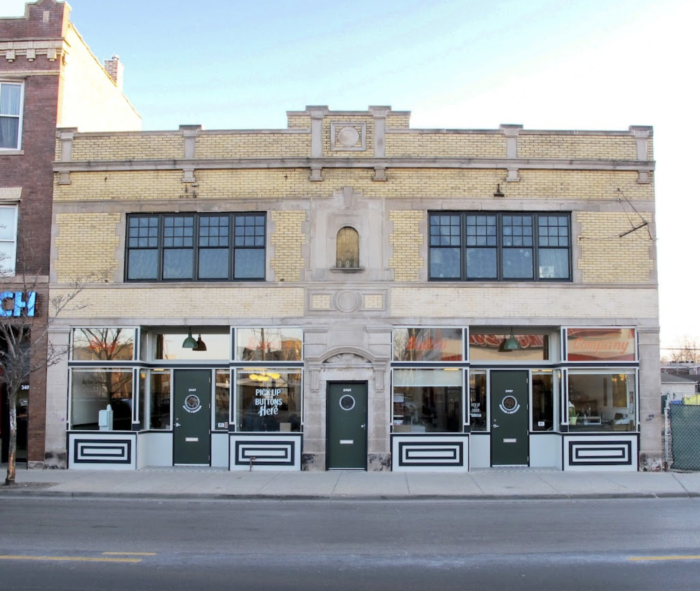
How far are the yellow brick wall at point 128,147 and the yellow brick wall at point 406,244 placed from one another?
18.7 feet

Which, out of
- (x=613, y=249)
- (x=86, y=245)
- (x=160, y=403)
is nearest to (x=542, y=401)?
(x=613, y=249)

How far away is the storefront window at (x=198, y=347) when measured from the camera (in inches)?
727

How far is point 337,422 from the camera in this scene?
57.9 ft

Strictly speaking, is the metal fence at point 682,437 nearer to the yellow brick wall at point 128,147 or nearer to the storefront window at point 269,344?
the storefront window at point 269,344

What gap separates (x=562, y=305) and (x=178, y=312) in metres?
9.31

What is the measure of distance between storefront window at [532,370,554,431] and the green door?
166 inches

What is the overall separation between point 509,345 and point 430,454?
10.9 feet

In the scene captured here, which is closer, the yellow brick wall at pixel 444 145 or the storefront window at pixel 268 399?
the storefront window at pixel 268 399

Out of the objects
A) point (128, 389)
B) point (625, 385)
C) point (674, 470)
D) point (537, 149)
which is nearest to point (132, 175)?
point (128, 389)

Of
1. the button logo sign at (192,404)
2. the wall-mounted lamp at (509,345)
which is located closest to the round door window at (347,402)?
the button logo sign at (192,404)

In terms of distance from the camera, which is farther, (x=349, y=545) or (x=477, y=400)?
(x=477, y=400)

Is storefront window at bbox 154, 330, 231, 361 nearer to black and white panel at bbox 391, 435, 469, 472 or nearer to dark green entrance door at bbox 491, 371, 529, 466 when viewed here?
black and white panel at bbox 391, 435, 469, 472

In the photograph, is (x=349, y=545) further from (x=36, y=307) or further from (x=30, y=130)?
(x=30, y=130)

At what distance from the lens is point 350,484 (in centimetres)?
1552
